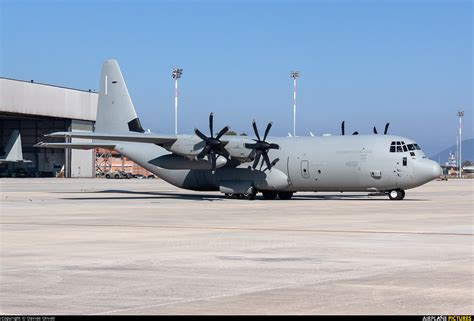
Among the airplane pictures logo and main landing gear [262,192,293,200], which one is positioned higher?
main landing gear [262,192,293,200]

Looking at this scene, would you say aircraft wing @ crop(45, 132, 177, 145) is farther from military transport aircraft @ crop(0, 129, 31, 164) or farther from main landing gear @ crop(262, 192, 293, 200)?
military transport aircraft @ crop(0, 129, 31, 164)

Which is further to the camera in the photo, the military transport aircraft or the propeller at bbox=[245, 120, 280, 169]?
the military transport aircraft

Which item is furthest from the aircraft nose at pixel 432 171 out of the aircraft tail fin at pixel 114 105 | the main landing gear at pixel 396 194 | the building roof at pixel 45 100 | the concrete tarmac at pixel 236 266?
the building roof at pixel 45 100

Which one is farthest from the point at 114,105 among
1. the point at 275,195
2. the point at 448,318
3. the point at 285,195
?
the point at 448,318

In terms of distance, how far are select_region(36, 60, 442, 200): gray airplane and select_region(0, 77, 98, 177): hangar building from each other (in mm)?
59185

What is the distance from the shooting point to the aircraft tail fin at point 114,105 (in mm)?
55562

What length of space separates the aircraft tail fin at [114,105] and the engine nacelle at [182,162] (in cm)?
513

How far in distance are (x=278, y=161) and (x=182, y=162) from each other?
6.00 meters

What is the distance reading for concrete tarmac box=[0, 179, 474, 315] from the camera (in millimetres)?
11172

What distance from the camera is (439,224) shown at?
1080 inches

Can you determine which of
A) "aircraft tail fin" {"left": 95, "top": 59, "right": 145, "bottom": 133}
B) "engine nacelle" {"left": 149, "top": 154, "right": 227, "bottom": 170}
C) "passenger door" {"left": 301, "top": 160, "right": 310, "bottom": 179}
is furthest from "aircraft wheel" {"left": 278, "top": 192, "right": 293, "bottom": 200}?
"aircraft tail fin" {"left": 95, "top": 59, "right": 145, "bottom": 133}

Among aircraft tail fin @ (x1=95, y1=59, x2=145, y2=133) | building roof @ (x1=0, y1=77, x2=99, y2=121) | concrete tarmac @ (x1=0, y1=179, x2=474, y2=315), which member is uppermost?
building roof @ (x1=0, y1=77, x2=99, y2=121)

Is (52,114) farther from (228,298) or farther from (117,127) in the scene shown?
(228,298)

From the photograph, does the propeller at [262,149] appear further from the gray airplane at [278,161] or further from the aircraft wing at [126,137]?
the aircraft wing at [126,137]
